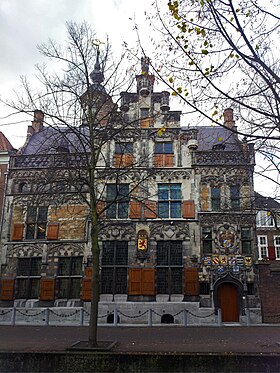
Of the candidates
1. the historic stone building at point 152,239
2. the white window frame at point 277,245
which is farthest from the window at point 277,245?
the historic stone building at point 152,239

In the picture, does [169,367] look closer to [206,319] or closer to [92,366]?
[92,366]

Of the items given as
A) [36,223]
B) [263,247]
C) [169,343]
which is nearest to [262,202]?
[169,343]

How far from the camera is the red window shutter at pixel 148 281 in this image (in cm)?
1967

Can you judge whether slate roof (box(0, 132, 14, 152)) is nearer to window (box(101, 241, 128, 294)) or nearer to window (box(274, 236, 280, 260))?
window (box(101, 241, 128, 294))

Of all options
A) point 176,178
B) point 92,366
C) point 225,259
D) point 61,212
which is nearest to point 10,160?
point 61,212

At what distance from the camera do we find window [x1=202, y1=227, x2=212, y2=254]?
20481 millimetres

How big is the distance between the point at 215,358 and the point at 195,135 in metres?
16.2

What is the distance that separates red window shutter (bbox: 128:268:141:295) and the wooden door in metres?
4.58

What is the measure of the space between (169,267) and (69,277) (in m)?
5.89

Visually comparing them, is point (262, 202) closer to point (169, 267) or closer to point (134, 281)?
point (169, 267)

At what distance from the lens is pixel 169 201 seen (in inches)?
850

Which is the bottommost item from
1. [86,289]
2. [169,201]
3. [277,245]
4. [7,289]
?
[7,289]

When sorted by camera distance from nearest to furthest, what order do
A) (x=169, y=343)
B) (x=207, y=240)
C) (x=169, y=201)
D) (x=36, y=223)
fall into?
(x=169, y=343) → (x=207, y=240) → (x=169, y=201) → (x=36, y=223)

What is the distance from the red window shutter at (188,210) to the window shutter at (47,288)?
8.69 m
